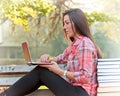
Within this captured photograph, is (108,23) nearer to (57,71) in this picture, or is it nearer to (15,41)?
(15,41)

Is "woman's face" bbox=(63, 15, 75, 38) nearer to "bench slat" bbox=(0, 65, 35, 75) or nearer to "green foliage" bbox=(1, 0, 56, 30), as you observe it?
"bench slat" bbox=(0, 65, 35, 75)

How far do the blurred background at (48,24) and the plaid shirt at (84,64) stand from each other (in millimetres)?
1563

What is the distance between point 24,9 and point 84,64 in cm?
200

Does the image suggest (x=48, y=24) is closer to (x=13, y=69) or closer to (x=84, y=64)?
(x=13, y=69)

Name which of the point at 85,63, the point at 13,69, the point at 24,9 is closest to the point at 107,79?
the point at 85,63

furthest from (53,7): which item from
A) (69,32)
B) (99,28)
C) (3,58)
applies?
(69,32)

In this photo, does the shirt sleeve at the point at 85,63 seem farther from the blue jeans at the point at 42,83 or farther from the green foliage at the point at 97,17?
the green foliage at the point at 97,17

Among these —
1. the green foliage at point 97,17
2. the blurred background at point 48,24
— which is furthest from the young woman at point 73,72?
the green foliage at point 97,17

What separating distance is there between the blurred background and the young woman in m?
1.53

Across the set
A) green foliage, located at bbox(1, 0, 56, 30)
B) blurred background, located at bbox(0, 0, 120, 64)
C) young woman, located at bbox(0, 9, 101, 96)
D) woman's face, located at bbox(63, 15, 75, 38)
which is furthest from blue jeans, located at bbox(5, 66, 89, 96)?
green foliage, located at bbox(1, 0, 56, 30)

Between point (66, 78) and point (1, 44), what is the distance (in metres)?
1.72

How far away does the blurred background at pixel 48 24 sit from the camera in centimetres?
321

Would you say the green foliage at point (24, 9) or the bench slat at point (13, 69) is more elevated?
the green foliage at point (24, 9)

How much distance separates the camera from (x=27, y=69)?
1979 millimetres
